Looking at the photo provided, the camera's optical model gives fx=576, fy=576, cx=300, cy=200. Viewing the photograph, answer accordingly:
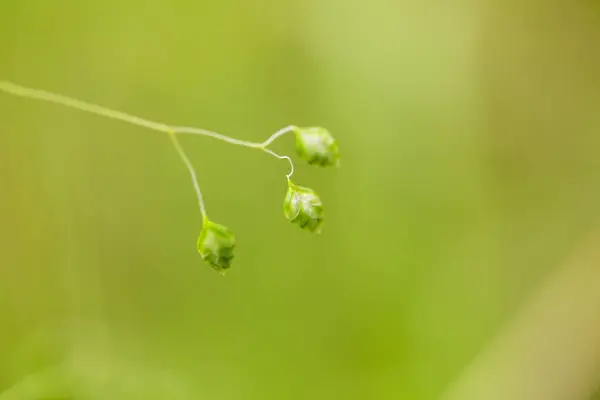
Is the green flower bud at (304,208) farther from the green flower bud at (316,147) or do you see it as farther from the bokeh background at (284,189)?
the bokeh background at (284,189)

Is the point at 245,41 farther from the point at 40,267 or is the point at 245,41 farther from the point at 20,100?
the point at 40,267

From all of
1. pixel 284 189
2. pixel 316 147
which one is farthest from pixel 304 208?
pixel 284 189

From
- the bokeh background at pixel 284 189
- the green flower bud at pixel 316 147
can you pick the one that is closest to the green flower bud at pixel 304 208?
the green flower bud at pixel 316 147

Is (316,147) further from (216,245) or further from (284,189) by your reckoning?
(284,189)

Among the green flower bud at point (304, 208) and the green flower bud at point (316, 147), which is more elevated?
the green flower bud at point (316, 147)

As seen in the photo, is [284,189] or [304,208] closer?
[304,208]

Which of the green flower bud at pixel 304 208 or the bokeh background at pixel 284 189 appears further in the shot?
the bokeh background at pixel 284 189
